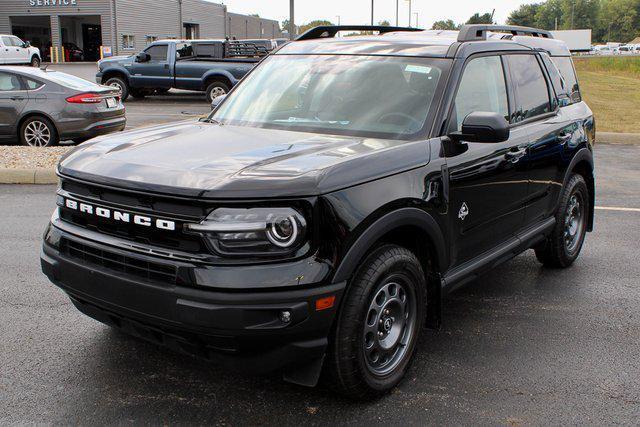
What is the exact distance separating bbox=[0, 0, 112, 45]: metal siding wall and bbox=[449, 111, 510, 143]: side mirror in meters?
51.0

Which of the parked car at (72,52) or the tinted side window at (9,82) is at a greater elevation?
the parked car at (72,52)

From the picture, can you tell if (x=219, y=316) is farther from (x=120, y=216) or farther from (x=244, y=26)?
(x=244, y=26)

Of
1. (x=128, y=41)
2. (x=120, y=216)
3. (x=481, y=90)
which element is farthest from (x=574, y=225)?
(x=128, y=41)

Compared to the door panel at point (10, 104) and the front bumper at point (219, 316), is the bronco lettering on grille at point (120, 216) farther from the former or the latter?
the door panel at point (10, 104)

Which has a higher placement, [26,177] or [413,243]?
[413,243]

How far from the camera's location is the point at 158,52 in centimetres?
2205

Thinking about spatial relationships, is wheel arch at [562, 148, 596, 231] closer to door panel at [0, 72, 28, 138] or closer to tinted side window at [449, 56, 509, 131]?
tinted side window at [449, 56, 509, 131]

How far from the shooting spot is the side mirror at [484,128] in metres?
3.83

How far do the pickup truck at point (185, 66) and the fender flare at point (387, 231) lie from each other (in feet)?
58.5

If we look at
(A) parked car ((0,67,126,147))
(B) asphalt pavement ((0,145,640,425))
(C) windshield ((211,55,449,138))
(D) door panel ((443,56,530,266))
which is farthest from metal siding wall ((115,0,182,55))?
(D) door panel ((443,56,530,266))

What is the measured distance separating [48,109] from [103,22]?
42436 millimetres

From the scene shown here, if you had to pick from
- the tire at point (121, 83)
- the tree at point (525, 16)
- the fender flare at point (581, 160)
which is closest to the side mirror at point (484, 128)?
the fender flare at point (581, 160)

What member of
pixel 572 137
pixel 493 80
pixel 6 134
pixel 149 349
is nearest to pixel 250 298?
pixel 149 349

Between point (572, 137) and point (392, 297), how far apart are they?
282 cm
